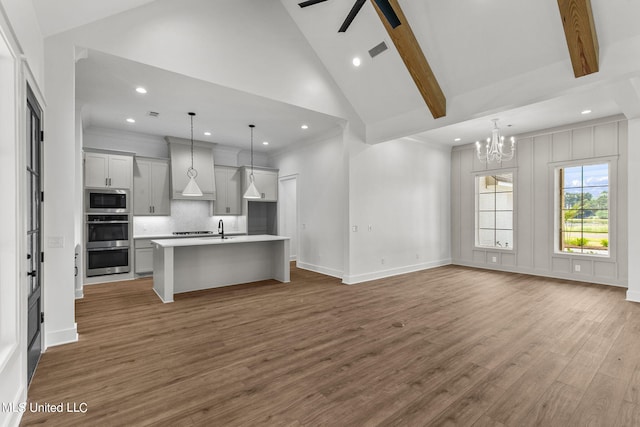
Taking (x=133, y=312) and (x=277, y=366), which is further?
(x=133, y=312)

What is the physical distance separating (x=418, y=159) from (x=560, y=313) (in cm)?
417

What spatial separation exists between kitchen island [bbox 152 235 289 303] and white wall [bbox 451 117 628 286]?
4.80 meters

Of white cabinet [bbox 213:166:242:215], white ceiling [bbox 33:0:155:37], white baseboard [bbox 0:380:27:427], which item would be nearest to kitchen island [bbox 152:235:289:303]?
white cabinet [bbox 213:166:242:215]

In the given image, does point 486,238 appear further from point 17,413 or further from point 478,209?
point 17,413

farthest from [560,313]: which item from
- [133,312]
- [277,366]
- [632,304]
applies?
[133,312]

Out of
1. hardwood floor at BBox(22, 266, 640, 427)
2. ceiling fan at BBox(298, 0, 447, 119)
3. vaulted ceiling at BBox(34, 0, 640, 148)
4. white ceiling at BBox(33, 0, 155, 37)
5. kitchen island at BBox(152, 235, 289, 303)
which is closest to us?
hardwood floor at BBox(22, 266, 640, 427)

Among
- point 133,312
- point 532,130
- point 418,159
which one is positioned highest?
point 532,130

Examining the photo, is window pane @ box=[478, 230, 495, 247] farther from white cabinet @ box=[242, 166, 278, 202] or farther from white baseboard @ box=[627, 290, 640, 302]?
white cabinet @ box=[242, 166, 278, 202]

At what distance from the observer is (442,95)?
4688 mm

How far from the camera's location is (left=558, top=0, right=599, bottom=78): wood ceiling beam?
3000mm

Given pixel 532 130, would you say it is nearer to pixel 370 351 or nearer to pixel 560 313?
pixel 560 313

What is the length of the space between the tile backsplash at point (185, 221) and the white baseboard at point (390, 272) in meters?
3.49

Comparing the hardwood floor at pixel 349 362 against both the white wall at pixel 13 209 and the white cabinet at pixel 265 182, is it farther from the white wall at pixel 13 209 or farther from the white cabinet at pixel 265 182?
the white cabinet at pixel 265 182

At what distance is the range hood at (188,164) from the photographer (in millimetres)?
6770
